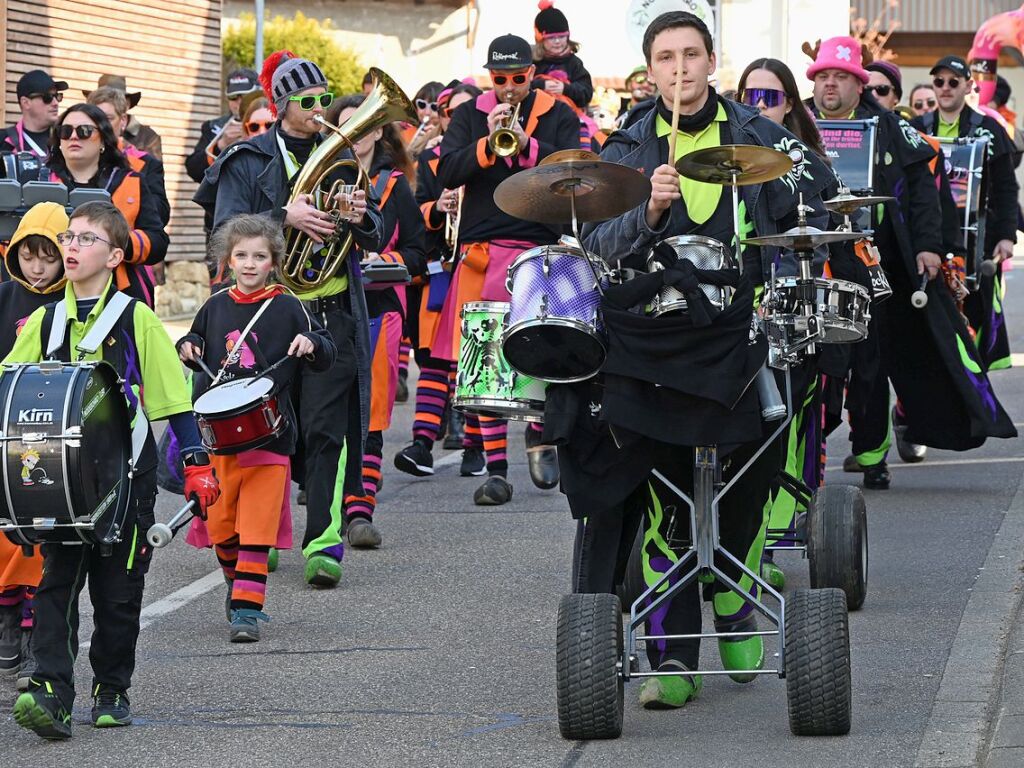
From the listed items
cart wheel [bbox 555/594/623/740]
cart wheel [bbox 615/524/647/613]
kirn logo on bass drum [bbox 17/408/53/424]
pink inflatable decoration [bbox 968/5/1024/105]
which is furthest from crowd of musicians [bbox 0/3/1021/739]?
pink inflatable decoration [bbox 968/5/1024/105]

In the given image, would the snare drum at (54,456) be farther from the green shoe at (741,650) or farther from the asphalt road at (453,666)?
the green shoe at (741,650)

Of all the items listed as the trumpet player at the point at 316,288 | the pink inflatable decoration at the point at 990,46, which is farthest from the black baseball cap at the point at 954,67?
the trumpet player at the point at 316,288

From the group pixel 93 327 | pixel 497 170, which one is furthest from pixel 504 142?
pixel 93 327

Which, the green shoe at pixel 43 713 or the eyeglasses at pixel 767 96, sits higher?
the eyeglasses at pixel 767 96

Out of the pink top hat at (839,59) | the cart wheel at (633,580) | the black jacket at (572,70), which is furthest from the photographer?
the black jacket at (572,70)

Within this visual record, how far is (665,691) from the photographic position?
5.99 meters

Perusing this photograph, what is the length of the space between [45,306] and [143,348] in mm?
356

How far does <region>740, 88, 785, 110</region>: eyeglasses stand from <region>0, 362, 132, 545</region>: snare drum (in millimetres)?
3004

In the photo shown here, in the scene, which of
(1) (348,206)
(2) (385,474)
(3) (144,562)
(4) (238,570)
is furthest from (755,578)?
(2) (385,474)

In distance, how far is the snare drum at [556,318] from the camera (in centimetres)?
557

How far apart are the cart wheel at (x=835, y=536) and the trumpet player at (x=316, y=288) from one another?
214 centimetres

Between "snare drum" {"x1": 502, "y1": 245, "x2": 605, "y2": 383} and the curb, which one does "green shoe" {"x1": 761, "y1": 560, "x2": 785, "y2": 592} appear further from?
"snare drum" {"x1": 502, "y1": 245, "x2": 605, "y2": 383}

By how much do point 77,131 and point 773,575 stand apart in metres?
3.67

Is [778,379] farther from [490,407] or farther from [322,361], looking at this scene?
[322,361]
